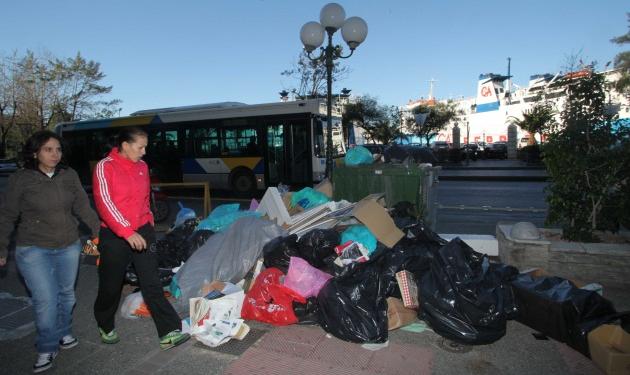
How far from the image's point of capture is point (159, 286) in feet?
10.3

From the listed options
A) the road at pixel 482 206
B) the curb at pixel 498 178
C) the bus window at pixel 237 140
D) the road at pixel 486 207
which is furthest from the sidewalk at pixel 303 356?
the curb at pixel 498 178

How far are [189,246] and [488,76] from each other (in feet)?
247

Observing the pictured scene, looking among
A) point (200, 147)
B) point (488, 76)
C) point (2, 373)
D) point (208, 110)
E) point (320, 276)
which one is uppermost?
point (488, 76)

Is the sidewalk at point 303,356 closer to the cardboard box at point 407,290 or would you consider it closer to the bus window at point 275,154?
the cardboard box at point 407,290

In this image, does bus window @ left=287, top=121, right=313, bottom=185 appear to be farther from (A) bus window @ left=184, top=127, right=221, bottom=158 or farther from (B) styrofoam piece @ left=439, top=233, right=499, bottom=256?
(B) styrofoam piece @ left=439, top=233, right=499, bottom=256

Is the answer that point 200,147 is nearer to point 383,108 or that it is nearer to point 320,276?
point 320,276

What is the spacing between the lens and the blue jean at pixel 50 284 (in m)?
2.85

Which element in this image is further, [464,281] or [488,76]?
[488,76]

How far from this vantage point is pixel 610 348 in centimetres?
266

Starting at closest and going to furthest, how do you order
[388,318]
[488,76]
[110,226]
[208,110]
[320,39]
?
1. [110,226]
2. [388,318]
3. [320,39]
4. [208,110]
5. [488,76]

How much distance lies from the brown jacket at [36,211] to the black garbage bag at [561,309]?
11.7ft

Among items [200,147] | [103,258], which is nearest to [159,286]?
[103,258]

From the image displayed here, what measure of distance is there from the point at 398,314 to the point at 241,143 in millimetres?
10598

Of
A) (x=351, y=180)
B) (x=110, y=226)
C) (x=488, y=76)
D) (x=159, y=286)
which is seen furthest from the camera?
(x=488, y=76)
